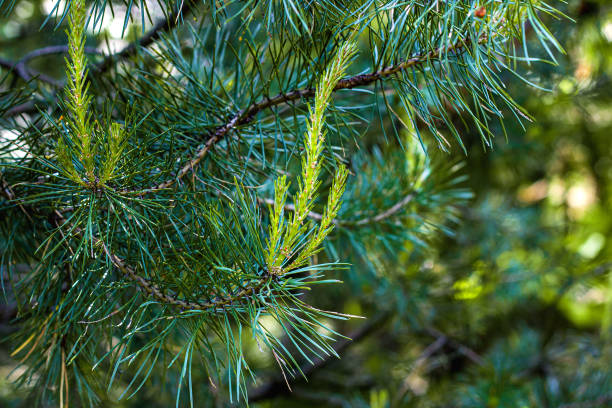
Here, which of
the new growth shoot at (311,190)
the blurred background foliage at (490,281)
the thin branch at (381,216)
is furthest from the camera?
the blurred background foliage at (490,281)

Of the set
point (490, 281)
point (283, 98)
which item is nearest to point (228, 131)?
point (283, 98)

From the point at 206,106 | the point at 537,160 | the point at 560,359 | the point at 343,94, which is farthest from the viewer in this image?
the point at 537,160

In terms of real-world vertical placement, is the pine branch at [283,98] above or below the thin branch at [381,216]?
above

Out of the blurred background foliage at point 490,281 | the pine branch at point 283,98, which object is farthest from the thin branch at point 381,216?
the pine branch at point 283,98

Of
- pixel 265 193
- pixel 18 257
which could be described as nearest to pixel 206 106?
pixel 265 193

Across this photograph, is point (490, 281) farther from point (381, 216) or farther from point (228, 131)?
point (228, 131)

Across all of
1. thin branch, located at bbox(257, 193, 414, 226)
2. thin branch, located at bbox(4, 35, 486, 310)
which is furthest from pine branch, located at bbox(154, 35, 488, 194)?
thin branch, located at bbox(257, 193, 414, 226)

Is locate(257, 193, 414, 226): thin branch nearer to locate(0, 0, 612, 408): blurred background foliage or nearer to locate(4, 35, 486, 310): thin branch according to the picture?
locate(0, 0, 612, 408): blurred background foliage

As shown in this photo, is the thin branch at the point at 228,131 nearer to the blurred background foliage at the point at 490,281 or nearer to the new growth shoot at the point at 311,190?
the new growth shoot at the point at 311,190

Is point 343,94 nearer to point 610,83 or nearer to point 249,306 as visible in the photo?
point 249,306
